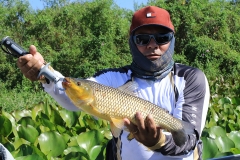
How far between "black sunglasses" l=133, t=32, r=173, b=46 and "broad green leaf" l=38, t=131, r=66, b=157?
4.15 feet

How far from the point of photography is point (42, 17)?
1160 centimetres

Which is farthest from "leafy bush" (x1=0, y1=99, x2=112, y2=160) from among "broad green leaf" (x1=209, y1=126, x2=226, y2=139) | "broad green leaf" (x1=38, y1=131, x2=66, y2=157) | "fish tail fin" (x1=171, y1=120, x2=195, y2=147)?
"fish tail fin" (x1=171, y1=120, x2=195, y2=147)

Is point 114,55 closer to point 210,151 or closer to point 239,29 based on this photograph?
point 239,29

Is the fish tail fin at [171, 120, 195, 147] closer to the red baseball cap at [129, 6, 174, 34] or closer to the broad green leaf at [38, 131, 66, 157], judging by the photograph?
the red baseball cap at [129, 6, 174, 34]

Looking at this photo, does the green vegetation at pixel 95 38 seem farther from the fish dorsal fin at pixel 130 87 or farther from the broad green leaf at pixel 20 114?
the fish dorsal fin at pixel 130 87

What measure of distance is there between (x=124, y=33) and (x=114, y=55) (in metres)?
0.87

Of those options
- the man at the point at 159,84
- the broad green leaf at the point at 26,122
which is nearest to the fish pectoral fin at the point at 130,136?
the man at the point at 159,84

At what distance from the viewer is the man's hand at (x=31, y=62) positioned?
1992mm

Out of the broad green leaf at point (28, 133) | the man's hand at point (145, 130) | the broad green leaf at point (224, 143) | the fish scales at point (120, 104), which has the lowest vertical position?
the broad green leaf at point (224, 143)

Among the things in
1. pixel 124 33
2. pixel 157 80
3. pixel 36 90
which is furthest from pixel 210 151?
pixel 124 33

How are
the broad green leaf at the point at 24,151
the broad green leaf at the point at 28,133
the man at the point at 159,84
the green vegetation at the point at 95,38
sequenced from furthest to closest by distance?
1. the green vegetation at the point at 95,38
2. the broad green leaf at the point at 28,133
3. the broad green leaf at the point at 24,151
4. the man at the point at 159,84

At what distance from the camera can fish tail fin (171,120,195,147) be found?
2.04 m

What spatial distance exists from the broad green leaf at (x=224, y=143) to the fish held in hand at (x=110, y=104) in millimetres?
1387

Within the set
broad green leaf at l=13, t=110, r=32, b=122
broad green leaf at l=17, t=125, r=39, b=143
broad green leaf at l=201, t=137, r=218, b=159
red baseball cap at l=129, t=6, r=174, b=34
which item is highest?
red baseball cap at l=129, t=6, r=174, b=34
